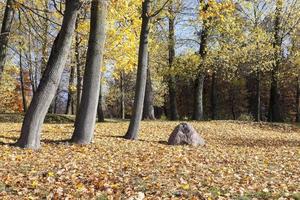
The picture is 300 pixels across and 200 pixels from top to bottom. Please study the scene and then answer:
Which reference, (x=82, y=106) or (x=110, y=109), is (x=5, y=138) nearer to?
(x=82, y=106)

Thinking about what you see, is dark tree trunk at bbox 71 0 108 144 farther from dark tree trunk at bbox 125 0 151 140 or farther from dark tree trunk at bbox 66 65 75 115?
dark tree trunk at bbox 66 65 75 115

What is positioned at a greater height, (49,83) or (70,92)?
(70,92)

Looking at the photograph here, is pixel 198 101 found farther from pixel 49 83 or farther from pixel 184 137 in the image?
pixel 49 83

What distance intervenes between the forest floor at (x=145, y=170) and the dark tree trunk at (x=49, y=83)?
49cm

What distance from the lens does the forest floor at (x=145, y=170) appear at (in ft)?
27.5

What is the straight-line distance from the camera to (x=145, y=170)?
10430mm

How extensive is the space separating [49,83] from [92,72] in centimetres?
194

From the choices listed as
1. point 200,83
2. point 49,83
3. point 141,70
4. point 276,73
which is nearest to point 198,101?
point 200,83

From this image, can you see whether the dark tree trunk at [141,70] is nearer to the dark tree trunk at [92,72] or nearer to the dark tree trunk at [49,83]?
the dark tree trunk at [92,72]

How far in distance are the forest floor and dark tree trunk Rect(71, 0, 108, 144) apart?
1.74 feet

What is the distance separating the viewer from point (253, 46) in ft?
89.1

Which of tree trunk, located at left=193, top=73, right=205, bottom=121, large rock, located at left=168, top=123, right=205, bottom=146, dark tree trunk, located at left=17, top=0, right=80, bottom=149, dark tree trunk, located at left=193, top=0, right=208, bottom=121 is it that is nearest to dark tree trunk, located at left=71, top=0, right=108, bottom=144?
dark tree trunk, located at left=17, top=0, right=80, bottom=149

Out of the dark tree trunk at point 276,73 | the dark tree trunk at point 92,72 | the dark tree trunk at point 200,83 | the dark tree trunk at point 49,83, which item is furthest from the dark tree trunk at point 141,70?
the dark tree trunk at point 276,73

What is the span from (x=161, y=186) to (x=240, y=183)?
1727mm
